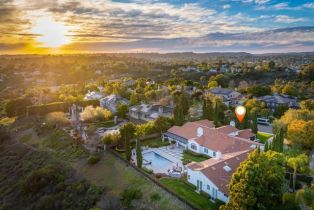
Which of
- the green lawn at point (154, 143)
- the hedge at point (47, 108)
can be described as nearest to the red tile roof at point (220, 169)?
the green lawn at point (154, 143)

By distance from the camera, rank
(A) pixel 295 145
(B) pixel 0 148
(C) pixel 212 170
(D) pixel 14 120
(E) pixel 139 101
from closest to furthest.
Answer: (C) pixel 212 170
(A) pixel 295 145
(B) pixel 0 148
(D) pixel 14 120
(E) pixel 139 101

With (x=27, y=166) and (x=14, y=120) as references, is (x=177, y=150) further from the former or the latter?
(x=14, y=120)

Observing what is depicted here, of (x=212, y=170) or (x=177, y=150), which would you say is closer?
(x=212, y=170)

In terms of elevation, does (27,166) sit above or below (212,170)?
below

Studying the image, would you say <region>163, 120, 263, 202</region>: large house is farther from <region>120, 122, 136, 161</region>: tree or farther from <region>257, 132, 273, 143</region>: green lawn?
<region>120, 122, 136, 161</region>: tree

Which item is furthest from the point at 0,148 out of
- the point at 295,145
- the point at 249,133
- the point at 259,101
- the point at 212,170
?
the point at 259,101

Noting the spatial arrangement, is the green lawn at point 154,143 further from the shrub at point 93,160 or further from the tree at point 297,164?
the tree at point 297,164
